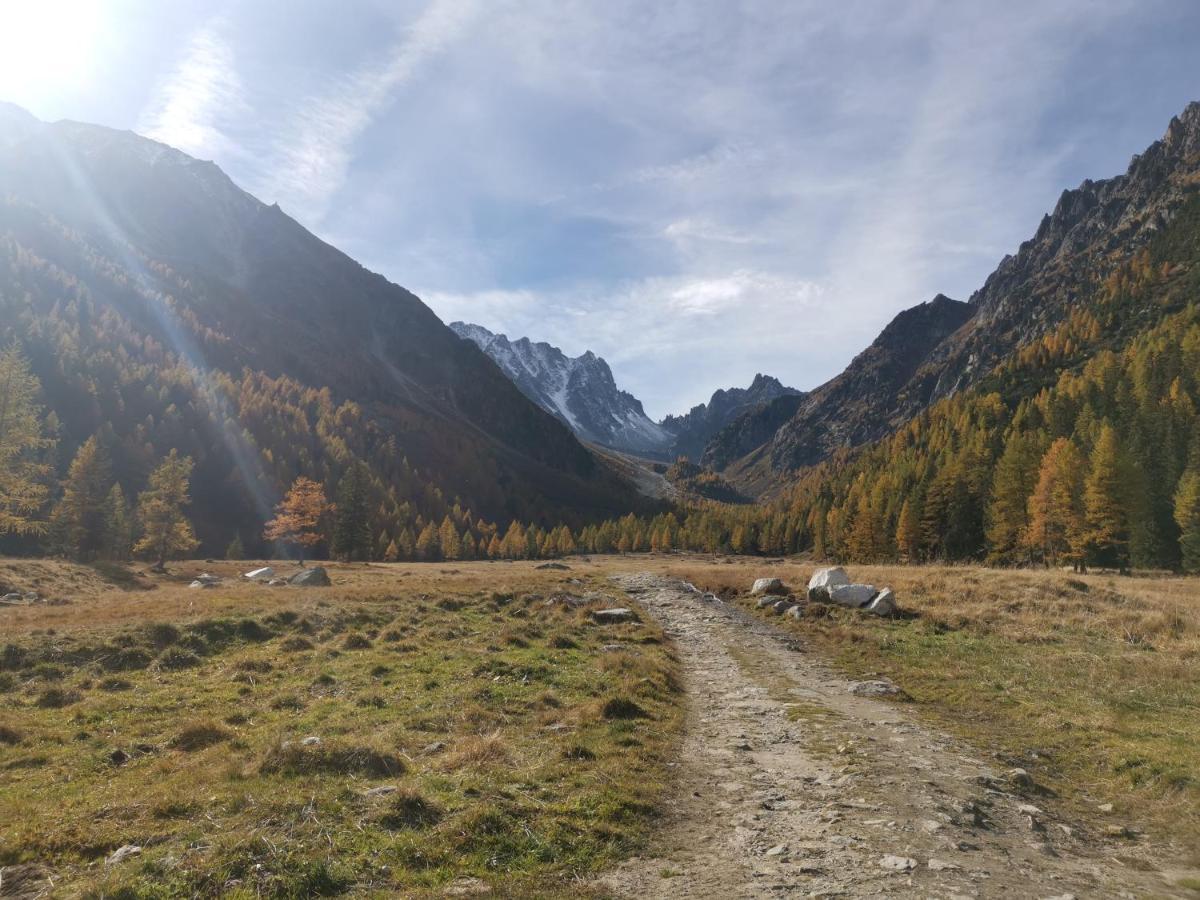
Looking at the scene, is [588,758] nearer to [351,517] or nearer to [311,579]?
[311,579]

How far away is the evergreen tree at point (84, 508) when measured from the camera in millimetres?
67812

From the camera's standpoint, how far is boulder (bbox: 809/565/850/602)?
35.1 m

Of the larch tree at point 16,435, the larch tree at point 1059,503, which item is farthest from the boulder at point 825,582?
the larch tree at point 16,435

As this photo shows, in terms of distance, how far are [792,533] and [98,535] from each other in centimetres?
13674

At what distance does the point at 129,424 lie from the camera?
151 metres

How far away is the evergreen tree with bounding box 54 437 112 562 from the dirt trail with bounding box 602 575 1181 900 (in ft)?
264

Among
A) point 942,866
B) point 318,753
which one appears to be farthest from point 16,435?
point 942,866

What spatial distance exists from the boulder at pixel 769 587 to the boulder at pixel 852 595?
7003 mm

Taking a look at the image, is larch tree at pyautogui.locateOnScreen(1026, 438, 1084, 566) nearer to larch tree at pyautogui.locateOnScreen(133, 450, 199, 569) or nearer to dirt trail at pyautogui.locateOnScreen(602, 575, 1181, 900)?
dirt trail at pyautogui.locateOnScreen(602, 575, 1181, 900)

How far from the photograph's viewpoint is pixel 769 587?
137 feet

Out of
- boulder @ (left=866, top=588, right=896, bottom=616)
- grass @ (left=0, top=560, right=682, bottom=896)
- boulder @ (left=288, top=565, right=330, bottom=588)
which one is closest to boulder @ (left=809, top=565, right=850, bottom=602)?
boulder @ (left=866, top=588, right=896, bottom=616)

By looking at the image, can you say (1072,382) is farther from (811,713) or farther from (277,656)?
(277,656)

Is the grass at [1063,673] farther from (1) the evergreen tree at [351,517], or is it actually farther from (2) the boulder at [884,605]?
(1) the evergreen tree at [351,517]

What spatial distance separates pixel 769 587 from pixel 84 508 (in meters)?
76.4
